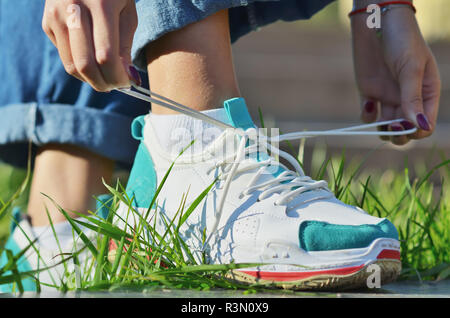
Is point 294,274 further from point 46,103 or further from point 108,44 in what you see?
point 46,103

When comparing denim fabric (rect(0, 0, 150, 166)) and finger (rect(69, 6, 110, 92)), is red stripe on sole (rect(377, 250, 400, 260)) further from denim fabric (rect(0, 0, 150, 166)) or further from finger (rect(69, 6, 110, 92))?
denim fabric (rect(0, 0, 150, 166))

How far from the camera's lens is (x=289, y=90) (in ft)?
17.5

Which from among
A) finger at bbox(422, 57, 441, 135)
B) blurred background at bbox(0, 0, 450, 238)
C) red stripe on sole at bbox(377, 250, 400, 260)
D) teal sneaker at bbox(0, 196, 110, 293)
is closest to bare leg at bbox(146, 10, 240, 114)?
teal sneaker at bbox(0, 196, 110, 293)

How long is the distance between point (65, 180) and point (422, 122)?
2.90ft

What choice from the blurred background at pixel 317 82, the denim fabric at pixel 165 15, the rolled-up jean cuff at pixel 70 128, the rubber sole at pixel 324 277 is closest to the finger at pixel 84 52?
the denim fabric at pixel 165 15

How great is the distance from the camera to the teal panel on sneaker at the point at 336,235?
2.98ft

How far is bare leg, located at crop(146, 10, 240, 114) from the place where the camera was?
1.08 meters

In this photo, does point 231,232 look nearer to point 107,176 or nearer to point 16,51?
point 107,176

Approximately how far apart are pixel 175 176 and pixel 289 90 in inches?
172

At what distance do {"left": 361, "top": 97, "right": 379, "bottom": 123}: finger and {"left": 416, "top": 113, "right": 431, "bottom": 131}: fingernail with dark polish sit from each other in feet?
0.56

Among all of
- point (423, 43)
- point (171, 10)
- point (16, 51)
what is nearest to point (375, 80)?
point (423, 43)

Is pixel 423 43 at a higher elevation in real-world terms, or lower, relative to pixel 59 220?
higher

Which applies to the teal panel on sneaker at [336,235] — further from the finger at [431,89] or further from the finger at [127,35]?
the finger at [431,89]

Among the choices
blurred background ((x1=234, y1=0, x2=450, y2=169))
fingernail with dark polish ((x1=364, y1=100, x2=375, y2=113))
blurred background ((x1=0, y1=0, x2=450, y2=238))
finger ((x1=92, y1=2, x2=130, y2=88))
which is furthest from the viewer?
blurred background ((x1=234, y1=0, x2=450, y2=169))
